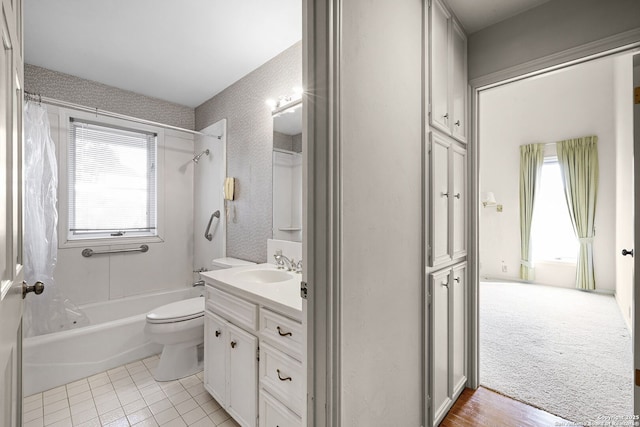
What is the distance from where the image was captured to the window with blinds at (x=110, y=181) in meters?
2.73

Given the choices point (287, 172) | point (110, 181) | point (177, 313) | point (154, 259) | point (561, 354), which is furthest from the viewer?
point (154, 259)

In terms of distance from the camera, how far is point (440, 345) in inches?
62.9

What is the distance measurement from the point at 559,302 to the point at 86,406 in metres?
5.03

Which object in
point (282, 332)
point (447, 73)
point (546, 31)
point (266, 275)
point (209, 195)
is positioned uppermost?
point (546, 31)

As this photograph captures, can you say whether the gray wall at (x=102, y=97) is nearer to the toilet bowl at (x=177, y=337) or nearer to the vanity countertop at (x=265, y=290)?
the toilet bowl at (x=177, y=337)

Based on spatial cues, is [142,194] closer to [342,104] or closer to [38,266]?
[38,266]

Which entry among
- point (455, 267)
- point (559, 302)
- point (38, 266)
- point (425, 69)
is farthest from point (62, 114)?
point (559, 302)

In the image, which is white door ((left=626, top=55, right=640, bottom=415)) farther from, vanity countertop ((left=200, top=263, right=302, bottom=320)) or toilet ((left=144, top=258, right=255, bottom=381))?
toilet ((left=144, top=258, right=255, bottom=381))

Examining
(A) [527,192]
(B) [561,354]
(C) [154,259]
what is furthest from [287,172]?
(A) [527,192]

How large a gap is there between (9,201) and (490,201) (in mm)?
5695

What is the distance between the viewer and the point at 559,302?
376 centimetres

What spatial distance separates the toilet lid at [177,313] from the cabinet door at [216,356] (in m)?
0.38

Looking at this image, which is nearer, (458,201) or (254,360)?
(254,360)

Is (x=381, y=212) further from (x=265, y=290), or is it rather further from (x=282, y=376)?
(x=282, y=376)
